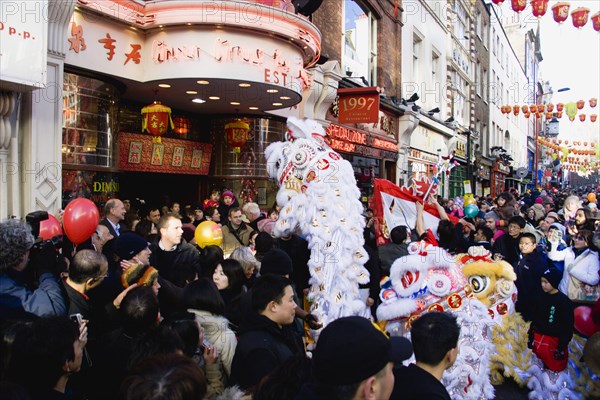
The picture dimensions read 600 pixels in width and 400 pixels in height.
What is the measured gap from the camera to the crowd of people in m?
1.85

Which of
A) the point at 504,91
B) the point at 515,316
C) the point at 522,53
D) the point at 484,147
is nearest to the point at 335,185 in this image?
the point at 515,316

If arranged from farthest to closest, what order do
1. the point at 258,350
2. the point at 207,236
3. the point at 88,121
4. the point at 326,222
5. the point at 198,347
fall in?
1. the point at 88,121
2. the point at 207,236
3. the point at 326,222
4. the point at 198,347
5. the point at 258,350

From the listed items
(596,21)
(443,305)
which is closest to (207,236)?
(443,305)

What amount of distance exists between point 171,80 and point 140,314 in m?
5.84

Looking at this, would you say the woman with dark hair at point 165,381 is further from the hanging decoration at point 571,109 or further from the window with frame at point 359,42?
the hanging decoration at point 571,109

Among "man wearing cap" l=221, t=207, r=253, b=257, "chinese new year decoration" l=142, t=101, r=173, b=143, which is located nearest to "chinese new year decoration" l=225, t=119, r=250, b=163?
"chinese new year decoration" l=142, t=101, r=173, b=143

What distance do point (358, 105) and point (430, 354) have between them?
10940 millimetres

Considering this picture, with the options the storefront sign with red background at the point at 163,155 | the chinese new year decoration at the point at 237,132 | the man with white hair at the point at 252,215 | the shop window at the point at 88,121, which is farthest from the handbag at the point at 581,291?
the storefront sign with red background at the point at 163,155

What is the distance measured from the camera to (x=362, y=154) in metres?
15.0

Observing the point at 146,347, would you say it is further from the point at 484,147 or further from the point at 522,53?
the point at 522,53

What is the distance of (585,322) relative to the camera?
193 inches

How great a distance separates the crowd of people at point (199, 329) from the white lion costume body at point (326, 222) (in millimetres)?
313

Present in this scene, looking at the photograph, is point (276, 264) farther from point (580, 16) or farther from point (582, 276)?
point (580, 16)

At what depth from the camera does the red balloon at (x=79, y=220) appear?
461 cm
